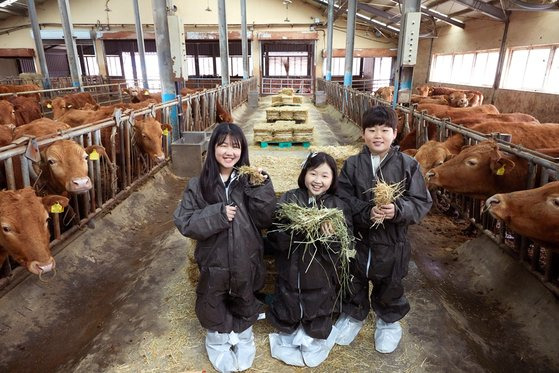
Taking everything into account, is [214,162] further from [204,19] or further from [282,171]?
→ [204,19]

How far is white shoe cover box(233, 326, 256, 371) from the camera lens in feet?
8.61

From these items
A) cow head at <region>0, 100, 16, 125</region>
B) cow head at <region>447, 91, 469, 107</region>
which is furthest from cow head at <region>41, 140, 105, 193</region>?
cow head at <region>447, 91, 469, 107</region>

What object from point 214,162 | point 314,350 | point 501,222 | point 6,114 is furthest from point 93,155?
point 6,114

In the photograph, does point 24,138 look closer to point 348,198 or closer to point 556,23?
point 348,198

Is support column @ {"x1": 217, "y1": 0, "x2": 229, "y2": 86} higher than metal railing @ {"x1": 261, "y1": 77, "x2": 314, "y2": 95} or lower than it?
higher

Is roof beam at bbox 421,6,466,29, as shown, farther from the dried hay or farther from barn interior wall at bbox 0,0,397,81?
the dried hay

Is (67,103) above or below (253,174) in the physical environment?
below

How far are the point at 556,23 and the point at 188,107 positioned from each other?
12750 millimetres

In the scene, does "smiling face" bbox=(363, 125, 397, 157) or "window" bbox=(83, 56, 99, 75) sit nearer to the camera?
"smiling face" bbox=(363, 125, 397, 157)

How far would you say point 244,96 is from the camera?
1969 cm

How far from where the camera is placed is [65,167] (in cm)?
434

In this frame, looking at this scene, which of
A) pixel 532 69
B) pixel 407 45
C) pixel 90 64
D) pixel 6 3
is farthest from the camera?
pixel 90 64

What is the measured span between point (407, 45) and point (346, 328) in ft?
20.4

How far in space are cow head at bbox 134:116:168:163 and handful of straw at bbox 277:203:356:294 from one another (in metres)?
4.50
